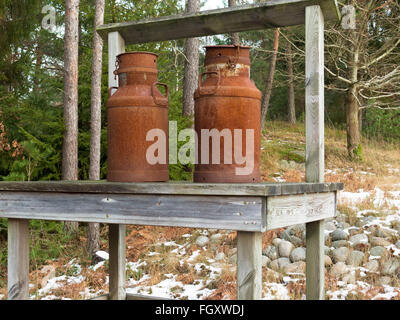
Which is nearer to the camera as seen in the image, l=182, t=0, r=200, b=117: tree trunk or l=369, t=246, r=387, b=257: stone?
l=369, t=246, r=387, b=257: stone

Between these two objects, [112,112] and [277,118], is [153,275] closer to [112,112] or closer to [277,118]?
[112,112]

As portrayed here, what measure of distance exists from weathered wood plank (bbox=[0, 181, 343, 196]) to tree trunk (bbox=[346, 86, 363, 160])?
797cm

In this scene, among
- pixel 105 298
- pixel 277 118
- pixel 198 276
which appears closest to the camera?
pixel 105 298

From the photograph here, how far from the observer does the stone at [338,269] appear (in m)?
5.02

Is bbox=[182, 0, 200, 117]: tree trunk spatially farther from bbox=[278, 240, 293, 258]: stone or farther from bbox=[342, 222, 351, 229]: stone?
bbox=[278, 240, 293, 258]: stone

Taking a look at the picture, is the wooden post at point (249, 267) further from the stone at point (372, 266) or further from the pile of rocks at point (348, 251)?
the stone at point (372, 266)

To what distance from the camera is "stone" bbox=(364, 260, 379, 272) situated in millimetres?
5051

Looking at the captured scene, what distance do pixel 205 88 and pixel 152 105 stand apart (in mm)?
400

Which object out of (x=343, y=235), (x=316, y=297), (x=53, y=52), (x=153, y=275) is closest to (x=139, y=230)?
(x=153, y=275)

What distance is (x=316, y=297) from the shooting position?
3260 mm

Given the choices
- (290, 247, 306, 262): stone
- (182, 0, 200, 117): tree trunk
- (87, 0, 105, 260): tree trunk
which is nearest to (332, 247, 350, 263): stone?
(290, 247, 306, 262): stone

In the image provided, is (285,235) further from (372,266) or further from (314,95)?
(314,95)

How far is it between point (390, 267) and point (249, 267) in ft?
10.9

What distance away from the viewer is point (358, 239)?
5668mm
